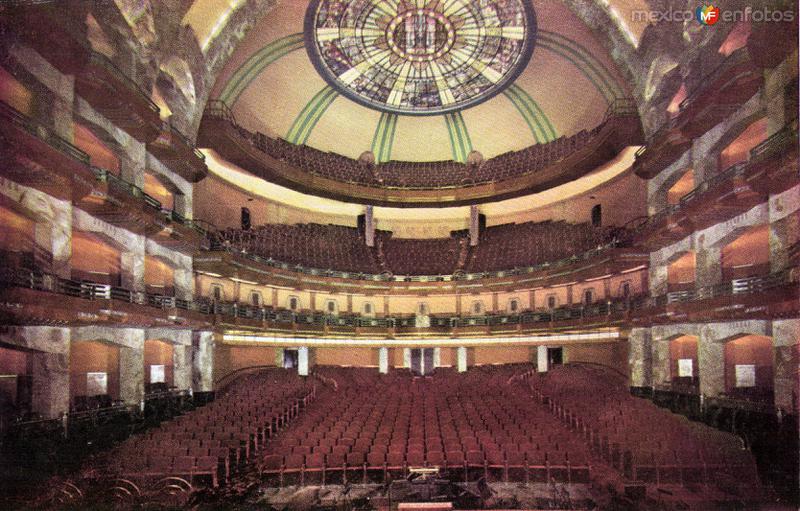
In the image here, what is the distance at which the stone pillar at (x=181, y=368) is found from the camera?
69.6 feet

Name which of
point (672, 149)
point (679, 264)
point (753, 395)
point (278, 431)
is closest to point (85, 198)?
point (278, 431)

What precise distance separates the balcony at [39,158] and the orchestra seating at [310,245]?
1560 centimetres

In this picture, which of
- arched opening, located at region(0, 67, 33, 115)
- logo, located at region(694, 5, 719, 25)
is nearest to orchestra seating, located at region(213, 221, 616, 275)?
arched opening, located at region(0, 67, 33, 115)

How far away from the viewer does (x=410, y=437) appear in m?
12.7

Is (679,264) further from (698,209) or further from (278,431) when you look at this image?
(278,431)

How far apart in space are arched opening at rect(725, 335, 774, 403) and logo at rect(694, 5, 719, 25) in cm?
1098

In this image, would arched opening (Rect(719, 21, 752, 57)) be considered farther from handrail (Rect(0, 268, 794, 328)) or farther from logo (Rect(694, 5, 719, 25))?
handrail (Rect(0, 268, 794, 328))

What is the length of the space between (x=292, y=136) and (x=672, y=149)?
24.3 metres

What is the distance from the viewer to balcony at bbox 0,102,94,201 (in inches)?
428

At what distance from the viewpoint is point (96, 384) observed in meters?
18.6

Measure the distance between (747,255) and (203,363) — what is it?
22.4 metres

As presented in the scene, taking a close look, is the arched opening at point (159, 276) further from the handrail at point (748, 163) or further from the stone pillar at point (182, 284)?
the handrail at point (748, 163)

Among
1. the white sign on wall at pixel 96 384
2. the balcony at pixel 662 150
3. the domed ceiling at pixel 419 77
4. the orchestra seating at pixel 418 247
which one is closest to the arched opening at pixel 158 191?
the orchestra seating at pixel 418 247

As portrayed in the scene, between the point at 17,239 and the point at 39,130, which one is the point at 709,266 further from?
the point at 17,239
